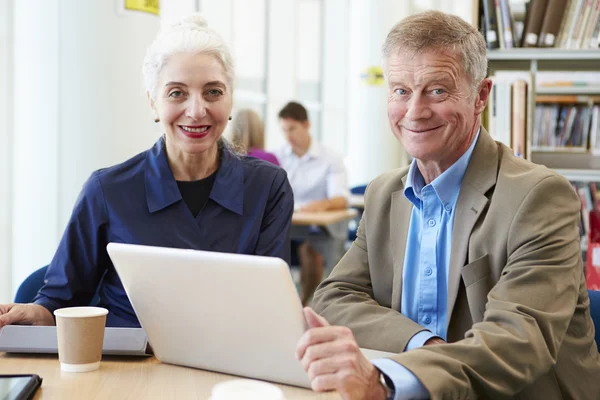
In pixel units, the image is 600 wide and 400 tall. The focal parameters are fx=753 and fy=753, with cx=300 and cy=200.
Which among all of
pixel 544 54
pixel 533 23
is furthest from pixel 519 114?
pixel 533 23

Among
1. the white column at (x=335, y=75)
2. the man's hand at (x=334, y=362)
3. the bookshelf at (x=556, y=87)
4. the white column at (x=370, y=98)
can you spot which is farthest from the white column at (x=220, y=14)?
the man's hand at (x=334, y=362)

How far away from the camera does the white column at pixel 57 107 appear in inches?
124

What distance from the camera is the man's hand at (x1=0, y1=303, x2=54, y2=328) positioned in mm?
1720

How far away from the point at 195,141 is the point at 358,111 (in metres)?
6.47

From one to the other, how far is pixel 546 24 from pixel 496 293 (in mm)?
2042

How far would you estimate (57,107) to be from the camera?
319 centimetres

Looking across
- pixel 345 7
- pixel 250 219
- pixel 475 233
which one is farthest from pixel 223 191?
pixel 345 7

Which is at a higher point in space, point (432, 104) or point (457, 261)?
point (432, 104)

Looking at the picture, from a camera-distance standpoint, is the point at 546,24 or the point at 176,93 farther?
the point at 546,24

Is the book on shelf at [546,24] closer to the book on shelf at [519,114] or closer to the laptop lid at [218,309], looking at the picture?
the book on shelf at [519,114]

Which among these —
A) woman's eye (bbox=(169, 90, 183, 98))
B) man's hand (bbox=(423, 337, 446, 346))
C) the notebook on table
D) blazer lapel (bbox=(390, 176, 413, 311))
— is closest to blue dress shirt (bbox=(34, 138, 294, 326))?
woman's eye (bbox=(169, 90, 183, 98))

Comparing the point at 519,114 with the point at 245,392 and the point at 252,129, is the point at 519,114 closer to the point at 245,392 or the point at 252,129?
the point at 245,392

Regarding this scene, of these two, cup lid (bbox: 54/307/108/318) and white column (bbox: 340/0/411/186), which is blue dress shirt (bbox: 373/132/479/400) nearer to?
cup lid (bbox: 54/307/108/318)

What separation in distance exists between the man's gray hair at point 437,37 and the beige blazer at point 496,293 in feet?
0.65
